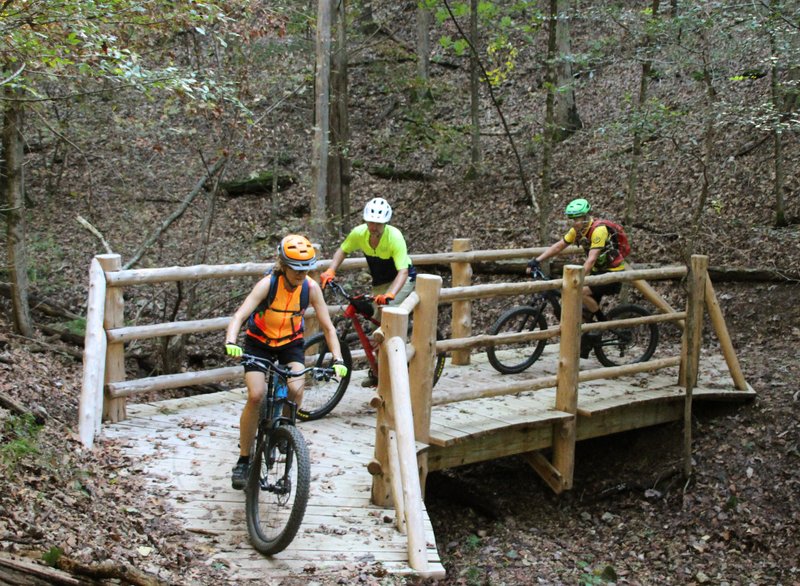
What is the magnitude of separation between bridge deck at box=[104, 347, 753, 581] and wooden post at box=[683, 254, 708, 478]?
1.40 feet

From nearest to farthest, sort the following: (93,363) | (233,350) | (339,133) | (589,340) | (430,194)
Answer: (233,350) → (93,363) → (589,340) → (339,133) → (430,194)

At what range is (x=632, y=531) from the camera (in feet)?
24.6

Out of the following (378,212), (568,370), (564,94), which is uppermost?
(564,94)

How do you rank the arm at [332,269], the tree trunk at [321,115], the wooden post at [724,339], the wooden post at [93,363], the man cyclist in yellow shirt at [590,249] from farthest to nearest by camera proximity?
the tree trunk at [321,115]
the wooden post at [724,339]
the man cyclist in yellow shirt at [590,249]
the arm at [332,269]
the wooden post at [93,363]

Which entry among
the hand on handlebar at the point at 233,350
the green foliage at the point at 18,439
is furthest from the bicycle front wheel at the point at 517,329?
the green foliage at the point at 18,439

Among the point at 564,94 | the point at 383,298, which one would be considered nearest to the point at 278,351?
the point at 383,298

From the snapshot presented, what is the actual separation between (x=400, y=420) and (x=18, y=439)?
2685 millimetres

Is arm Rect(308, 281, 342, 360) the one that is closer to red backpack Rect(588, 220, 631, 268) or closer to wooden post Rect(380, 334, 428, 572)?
wooden post Rect(380, 334, 428, 572)

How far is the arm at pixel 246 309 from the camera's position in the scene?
498cm

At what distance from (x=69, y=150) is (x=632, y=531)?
16.2 meters

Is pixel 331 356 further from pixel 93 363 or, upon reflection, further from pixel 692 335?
pixel 692 335

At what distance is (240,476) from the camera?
17.7 ft

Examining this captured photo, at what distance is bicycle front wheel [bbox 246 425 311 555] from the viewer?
4.74 meters

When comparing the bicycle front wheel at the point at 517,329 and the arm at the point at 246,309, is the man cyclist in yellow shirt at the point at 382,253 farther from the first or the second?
the arm at the point at 246,309
